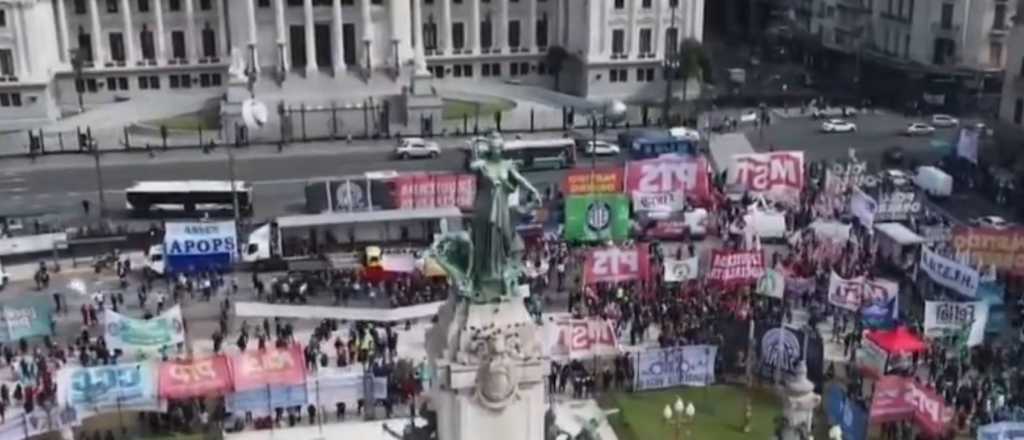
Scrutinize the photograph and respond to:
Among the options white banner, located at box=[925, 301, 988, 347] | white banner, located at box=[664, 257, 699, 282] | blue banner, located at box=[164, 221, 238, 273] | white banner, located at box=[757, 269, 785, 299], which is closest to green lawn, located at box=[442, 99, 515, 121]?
blue banner, located at box=[164, 221, 238, 273]

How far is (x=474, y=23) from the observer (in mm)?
93250

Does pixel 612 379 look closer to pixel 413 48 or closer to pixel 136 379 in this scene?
pixel 136 379

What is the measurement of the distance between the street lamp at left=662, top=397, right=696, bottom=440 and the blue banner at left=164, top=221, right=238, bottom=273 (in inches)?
839

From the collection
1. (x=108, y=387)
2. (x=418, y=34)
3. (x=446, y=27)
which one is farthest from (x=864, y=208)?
(x=446, y=27)

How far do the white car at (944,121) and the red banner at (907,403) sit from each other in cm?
5221

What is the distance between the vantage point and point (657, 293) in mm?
50156

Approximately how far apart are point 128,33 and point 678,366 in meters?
60.3

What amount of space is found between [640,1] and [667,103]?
8.04m

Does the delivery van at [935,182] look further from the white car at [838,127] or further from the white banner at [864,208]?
the white car at [838,127]

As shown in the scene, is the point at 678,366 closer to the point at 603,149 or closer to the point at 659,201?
the point at 659,201

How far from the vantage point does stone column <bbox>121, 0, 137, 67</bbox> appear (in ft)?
289

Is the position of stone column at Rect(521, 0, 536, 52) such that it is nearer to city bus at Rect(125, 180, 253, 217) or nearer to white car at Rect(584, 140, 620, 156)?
white car at Rect(584, 140, 620, 156)

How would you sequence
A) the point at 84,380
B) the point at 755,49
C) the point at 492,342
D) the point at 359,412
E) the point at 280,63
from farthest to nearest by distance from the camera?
1. the point at 755,49
2. the point at 280,63
3. the point at 359,412
4. the point at 84,380
5. the point at 492,342

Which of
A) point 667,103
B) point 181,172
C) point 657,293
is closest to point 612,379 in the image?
point 657,293
